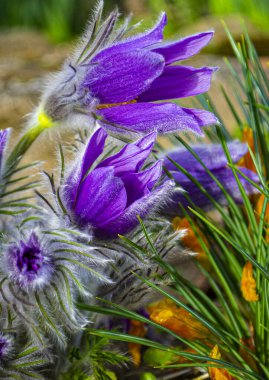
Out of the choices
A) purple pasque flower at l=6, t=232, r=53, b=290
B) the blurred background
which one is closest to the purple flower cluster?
purple pasque flower at l=6, t=232, r=53, b=290

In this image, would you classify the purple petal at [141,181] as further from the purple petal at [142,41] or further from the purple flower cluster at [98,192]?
the purple petal at [142,41]

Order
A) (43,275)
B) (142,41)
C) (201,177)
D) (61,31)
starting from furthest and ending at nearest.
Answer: (61,31) → (201,177) → (142,41) → (43,275)

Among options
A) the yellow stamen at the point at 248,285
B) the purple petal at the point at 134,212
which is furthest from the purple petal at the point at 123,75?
the yellow stamen at the point at 248,285

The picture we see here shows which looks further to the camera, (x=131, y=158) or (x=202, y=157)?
(x=202, y=157)

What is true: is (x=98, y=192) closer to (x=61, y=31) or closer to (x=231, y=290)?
(x=231, y=290)

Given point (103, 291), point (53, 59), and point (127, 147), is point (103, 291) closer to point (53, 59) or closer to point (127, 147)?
point (127, 147)

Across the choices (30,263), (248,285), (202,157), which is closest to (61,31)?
(202,157)

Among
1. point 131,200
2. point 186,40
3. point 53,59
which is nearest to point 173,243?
point 131,200
